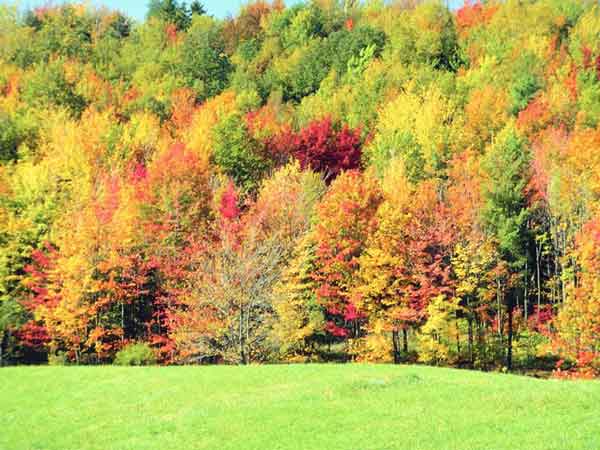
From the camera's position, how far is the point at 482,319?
184ft

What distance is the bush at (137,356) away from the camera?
46906mm

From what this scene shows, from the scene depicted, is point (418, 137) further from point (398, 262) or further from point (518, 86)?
point (398, 262)

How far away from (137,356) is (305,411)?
979 inches

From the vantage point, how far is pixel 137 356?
154 feet

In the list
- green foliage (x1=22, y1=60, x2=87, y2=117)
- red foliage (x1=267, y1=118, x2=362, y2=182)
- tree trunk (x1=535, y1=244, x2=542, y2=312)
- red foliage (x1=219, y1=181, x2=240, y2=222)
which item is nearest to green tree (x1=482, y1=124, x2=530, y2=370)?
tree trunk (x1=535, y1=244, x2=542, y2=312)

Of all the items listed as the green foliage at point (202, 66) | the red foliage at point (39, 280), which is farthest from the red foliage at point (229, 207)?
the green foliage at point (202, 66)

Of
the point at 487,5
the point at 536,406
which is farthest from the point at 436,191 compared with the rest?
the point at 487,5

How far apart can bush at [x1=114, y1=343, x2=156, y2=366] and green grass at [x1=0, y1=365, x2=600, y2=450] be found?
491 inches

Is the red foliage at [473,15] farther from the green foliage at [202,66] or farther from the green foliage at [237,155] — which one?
the green foliage at [237,155]

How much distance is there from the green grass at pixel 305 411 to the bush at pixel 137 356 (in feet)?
40.9

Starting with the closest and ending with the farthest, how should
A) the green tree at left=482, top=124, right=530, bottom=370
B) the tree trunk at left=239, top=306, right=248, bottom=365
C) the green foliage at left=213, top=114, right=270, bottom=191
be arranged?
the tree trunk at left=239, top=306, right=248, bottom=365 < the green tree at left=482, top=124, right=530, bottom=370 < the green foliage at left=213, top=114, right=270, bottom=191

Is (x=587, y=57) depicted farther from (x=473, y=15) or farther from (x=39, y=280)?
(x=39, y=280)

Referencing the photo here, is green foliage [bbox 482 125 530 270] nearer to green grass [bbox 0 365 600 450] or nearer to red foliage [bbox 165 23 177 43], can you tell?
green grass [bbox 0 365 600 450]

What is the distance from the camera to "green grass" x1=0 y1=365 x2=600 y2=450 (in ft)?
66.1
